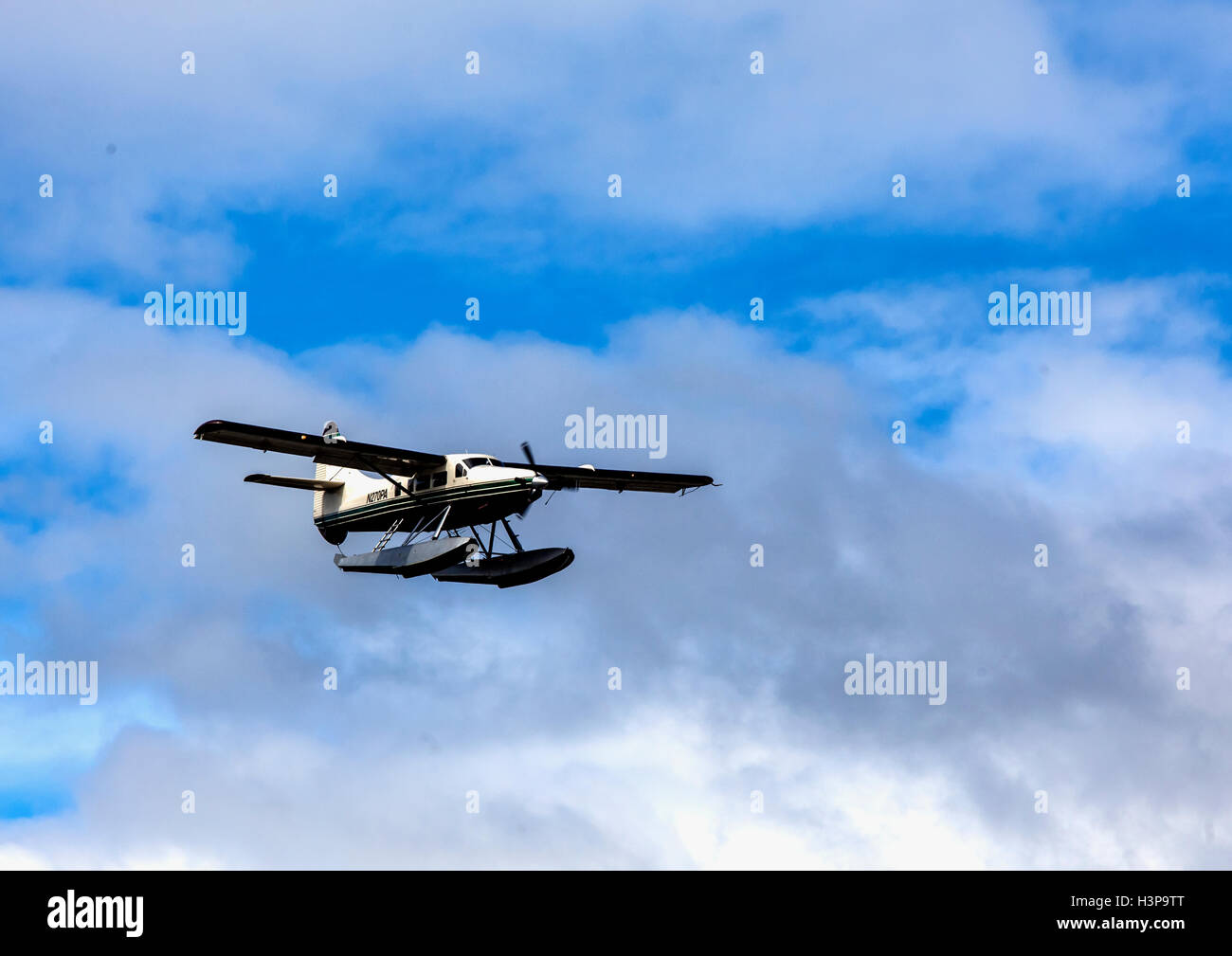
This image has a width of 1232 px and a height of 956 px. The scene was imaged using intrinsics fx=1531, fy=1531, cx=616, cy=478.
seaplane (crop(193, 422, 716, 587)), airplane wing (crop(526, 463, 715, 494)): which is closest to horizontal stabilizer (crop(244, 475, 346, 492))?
seaplane (crop(193, 422, 716, 587))

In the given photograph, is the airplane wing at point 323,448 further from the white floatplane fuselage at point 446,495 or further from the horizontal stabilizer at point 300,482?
the horizontal stabilizer at point 300,482

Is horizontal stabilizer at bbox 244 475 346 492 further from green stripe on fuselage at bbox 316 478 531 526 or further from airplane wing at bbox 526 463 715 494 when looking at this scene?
airplane wing at bbox 526 463 715 494

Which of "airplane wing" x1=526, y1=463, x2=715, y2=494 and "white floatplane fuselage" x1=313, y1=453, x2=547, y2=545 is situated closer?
"white floatplane fuselage" x1=313, y1=453, x2=547, y2=545

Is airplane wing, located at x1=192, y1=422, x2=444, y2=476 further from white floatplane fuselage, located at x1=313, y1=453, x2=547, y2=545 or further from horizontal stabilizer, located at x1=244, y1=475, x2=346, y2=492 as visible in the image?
horizontal stabilizer, located at x1=244, y1=475, x2=346, y2=492

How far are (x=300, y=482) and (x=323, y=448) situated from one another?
272 inches

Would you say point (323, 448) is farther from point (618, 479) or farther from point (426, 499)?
point (618, 479)

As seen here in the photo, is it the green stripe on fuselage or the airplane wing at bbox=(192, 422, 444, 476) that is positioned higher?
the airplane wing at bbox=(192, 422, 444, 476)

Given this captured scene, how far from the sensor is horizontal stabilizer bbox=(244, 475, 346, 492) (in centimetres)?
6112

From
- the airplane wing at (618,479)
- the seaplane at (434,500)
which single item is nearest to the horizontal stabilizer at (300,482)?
the seaplane at (434,500)

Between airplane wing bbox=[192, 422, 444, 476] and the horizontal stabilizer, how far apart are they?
370cm

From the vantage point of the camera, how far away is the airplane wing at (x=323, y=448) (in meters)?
53.9
